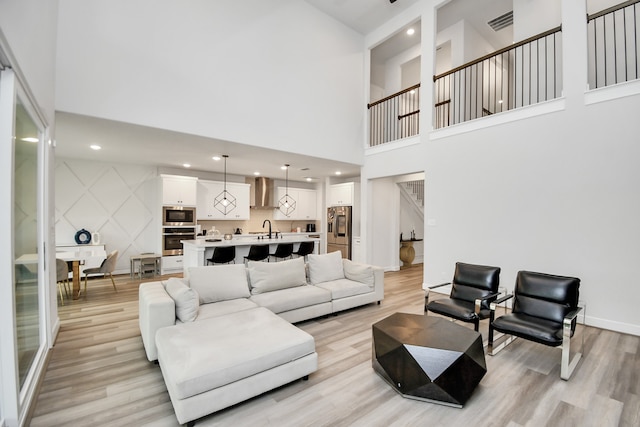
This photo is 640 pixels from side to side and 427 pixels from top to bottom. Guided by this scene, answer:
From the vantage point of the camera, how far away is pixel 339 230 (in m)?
7.96

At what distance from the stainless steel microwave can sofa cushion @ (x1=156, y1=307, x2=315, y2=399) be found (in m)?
4.66

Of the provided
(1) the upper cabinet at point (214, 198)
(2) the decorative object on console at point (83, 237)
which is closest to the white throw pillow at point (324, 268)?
(1) the upper cabinet at point (214, 198)

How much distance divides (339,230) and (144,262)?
4.79 meters

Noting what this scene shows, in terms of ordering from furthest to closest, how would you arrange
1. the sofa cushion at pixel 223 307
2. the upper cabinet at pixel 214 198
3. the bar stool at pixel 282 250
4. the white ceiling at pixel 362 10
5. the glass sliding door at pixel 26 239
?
the upper cabinet at pixel 214 198 → the white ceiling at pixel 362 10 → the bar stool at pixel 282 250 → the sofa cushion at pixel 223 307 → the glass sliding door at pixel 26 239

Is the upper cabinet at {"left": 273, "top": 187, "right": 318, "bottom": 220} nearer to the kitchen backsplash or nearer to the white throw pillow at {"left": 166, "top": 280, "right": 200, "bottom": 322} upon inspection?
the kitchen backsplash

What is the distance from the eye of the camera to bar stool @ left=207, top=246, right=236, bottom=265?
500cm

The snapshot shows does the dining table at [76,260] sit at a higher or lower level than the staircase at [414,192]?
lower

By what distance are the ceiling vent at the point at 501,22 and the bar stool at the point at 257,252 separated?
7.05m

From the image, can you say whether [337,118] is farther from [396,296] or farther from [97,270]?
[97,270]

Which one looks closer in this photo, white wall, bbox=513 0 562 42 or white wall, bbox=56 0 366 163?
white wall, bbox=56 0 366 163

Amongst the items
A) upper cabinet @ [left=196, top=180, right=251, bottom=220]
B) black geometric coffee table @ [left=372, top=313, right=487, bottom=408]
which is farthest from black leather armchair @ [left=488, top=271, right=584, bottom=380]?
upper cabinet @ [left=196, top=180, right=251, bottom=220]

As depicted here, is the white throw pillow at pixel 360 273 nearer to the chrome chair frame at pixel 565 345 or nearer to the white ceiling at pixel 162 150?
the chrome chair frame at pixel 565 345

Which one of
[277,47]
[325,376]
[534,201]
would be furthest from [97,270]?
[534,201]

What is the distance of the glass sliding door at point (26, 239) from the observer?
2002mm
